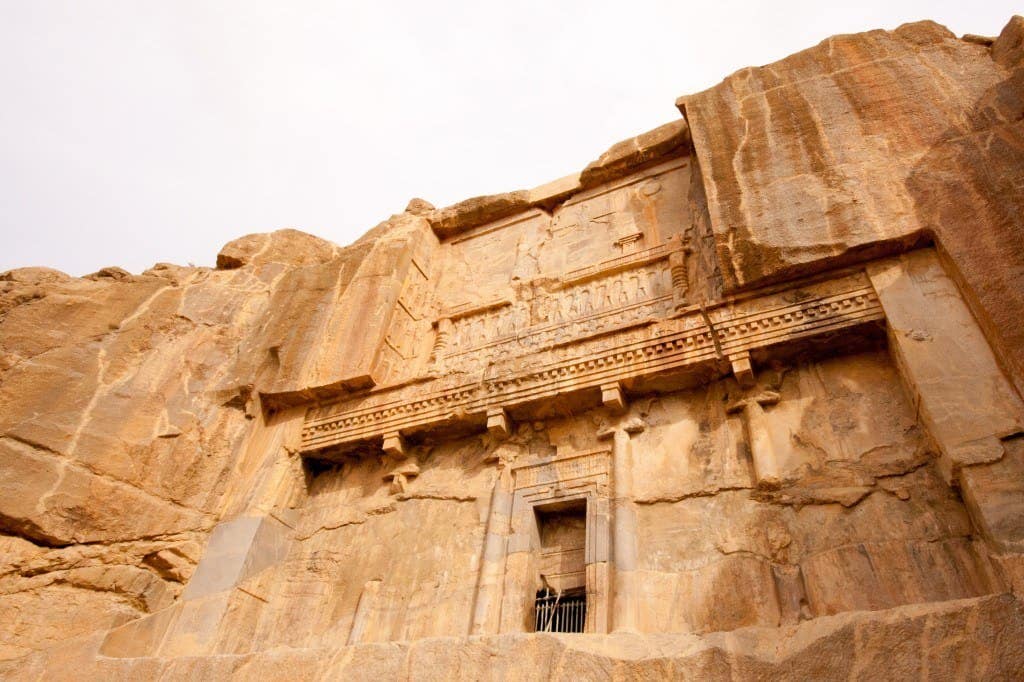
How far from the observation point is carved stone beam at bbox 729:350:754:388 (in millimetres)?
5188

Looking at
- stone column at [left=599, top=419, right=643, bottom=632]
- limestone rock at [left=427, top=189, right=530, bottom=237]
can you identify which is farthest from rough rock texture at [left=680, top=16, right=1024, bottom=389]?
limestone rock at [left=427, top=189, right=530, bottom=237]

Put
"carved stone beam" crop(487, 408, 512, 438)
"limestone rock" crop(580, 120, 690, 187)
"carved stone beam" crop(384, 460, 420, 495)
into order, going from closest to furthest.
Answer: "carved stone beam" crop(487, 408, 512, 438), "carved stone beam" crop(384, 460, 420, 495), "limestone rock" crop(580, 120, 690, 187)

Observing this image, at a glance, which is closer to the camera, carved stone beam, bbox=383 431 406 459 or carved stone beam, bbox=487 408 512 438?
carved stone beam, bbox=487 408 512 438

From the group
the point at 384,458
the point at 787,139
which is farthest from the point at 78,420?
the point at 787,139

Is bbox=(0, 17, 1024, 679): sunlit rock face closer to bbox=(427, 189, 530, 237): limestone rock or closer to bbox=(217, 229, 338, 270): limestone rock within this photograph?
bbox=(217, 229, 338, 270): limestone rock

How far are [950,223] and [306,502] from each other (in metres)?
6.13

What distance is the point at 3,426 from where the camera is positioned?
18.9 feet

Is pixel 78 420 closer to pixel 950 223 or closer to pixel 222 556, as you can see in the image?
pixel 222 556

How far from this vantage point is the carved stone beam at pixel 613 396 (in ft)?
18.2

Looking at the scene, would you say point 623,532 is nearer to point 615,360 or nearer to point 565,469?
point 565,469

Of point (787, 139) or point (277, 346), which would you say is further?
point (277, 346)

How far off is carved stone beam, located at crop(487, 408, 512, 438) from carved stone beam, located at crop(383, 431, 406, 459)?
940 millimetres

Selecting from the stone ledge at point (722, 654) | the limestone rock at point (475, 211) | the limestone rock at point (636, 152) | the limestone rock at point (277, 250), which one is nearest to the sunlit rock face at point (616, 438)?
the stone ledge at point (722, 654)

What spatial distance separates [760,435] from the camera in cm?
495
